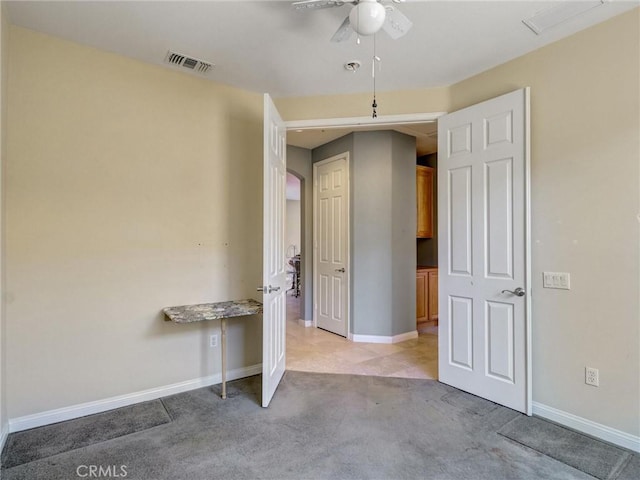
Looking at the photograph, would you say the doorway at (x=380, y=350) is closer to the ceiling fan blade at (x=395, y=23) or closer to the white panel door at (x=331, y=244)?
the white panel door at (x=331, y=244)

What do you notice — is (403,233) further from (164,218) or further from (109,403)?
(109,403)

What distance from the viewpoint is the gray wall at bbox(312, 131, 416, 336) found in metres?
4.26

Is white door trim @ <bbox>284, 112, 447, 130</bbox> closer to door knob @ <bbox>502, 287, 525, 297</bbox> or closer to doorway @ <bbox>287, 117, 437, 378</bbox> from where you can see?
doorway @ <bbox>287, 117, 437, 378</bbox>

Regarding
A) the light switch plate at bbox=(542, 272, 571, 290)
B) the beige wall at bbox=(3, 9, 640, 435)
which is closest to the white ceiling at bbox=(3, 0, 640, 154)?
the beige wall at bbox=(3, 9, 640, 435)

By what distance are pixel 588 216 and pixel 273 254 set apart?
229cm

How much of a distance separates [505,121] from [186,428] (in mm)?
3262

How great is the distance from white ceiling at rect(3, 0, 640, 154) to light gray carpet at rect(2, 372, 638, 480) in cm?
273

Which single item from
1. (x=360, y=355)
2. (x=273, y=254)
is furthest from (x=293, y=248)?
(x=273, y=254)

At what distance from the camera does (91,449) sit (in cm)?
204

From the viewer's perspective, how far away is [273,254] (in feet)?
9.09

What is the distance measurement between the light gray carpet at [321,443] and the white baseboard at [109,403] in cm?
10

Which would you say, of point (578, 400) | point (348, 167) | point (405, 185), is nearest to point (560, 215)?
point (578, 400)

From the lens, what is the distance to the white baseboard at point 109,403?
225cm

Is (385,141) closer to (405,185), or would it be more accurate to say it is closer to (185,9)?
(405,185)
